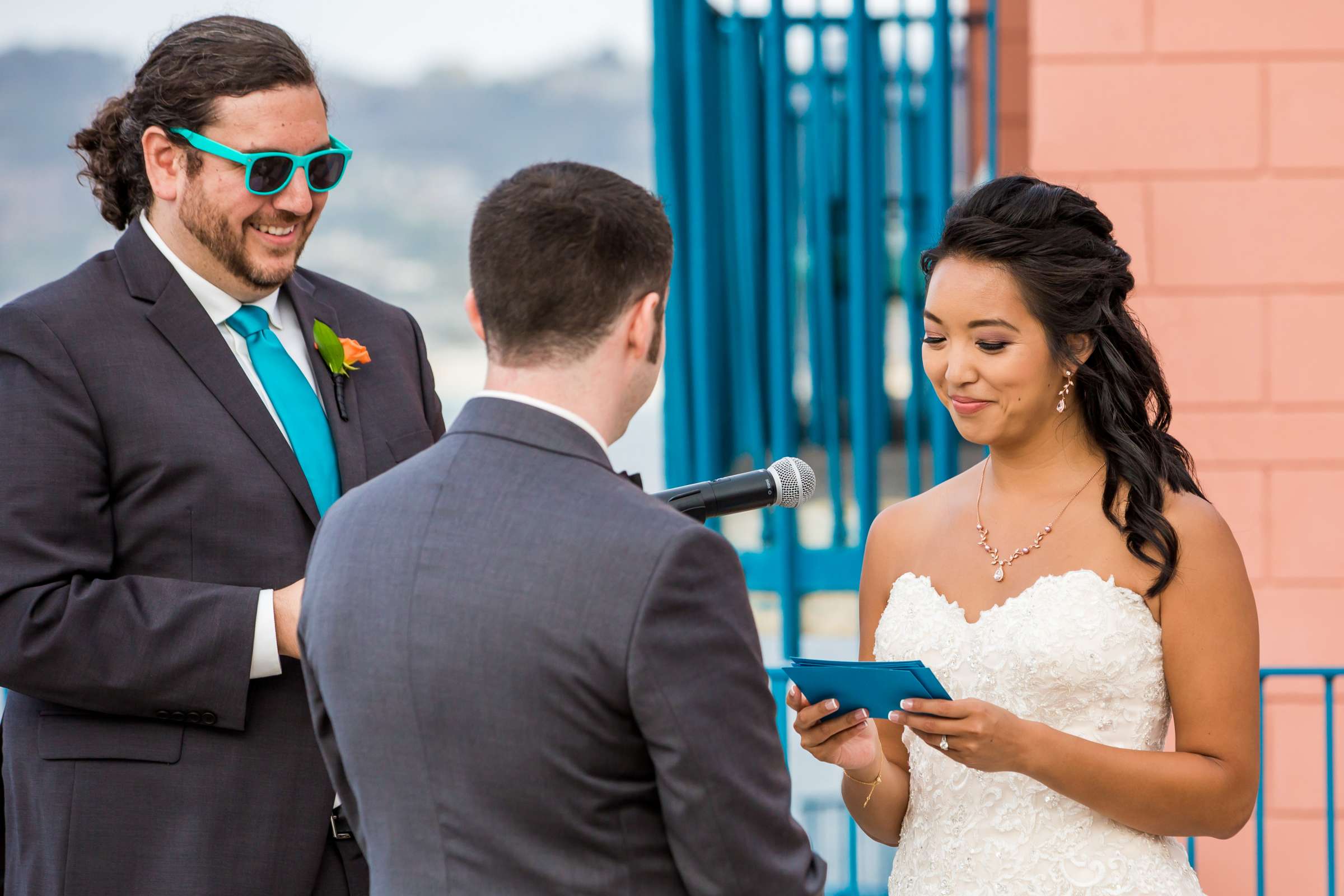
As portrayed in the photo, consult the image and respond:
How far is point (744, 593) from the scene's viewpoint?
3.98 ft

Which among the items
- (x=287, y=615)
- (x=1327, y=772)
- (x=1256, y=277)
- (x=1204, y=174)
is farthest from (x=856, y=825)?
(x=287, y=615)

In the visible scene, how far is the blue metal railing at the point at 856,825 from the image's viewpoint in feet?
10.1

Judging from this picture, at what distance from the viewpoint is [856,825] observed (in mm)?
3625

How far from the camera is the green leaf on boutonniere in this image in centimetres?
193

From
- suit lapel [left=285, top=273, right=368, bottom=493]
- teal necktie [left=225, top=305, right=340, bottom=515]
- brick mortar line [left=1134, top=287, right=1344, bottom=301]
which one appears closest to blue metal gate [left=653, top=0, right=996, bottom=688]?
brick mortar line [left=1134, top=287, right=1344, bottom=301]

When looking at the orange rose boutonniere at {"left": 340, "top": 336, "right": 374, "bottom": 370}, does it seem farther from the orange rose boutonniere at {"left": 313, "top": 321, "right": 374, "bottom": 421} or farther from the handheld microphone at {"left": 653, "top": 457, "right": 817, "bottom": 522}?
the handheld microphone at {"left": 653, "top": 457, "right": 817, "bottom": 522}

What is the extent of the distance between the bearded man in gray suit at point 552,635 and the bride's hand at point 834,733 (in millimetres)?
395

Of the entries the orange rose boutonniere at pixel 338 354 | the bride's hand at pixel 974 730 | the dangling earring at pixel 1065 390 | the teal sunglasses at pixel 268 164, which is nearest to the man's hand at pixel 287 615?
the orange rose boutonniere at pixel 338 354

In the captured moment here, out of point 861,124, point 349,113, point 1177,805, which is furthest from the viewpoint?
point 349,113

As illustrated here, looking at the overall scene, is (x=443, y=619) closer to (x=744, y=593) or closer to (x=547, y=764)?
(x=547, y=764)

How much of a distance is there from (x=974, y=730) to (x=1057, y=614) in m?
0.32

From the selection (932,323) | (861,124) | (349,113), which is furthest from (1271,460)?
(349,113)

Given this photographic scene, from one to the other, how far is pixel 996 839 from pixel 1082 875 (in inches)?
5.1

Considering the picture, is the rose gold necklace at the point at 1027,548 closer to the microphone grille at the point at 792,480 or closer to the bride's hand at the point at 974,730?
the bride's hand at the point at 974,730
